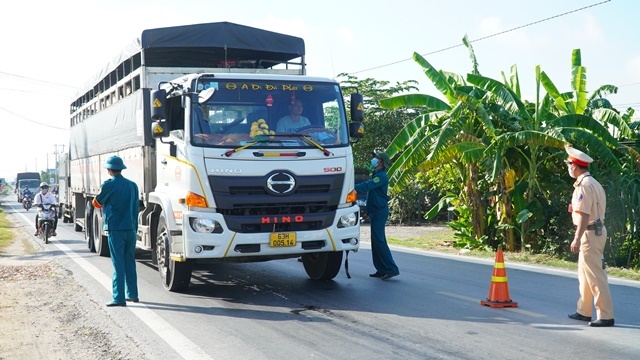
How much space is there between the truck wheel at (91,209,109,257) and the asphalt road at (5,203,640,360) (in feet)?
8.01

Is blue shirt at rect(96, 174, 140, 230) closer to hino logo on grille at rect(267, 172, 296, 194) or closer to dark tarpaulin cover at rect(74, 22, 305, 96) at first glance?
hino logo on grille at rect(267, 172, 296, 194)

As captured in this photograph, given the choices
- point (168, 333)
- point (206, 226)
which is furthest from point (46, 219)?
point (168, 333)

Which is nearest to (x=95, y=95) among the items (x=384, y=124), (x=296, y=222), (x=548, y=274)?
(x=296, y=222)

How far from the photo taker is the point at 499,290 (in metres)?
8.55

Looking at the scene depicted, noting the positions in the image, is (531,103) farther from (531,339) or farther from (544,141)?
(531,339)

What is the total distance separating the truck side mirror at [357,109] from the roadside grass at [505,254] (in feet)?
16.8

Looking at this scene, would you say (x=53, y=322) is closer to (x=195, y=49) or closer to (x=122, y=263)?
(x=122, y=263)

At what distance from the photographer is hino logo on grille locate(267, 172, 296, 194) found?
29.0ft

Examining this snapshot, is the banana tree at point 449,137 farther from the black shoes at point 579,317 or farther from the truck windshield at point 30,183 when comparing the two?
the truck windshield at point 30,183

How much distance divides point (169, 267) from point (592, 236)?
549 centimetres

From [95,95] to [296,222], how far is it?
29.8 feet

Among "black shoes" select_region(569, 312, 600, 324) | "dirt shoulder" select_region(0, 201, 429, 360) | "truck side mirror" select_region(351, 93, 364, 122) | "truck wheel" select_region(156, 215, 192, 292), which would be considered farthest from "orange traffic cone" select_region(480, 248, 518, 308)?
"dirt shoulder" select_region(0, 201, 429, 360)

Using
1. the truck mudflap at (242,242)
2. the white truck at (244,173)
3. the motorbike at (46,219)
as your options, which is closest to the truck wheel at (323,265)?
the white truck at (244,173)

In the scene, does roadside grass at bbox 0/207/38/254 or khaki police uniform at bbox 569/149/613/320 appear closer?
khaki police uniform at bbox 569/149/613/320
